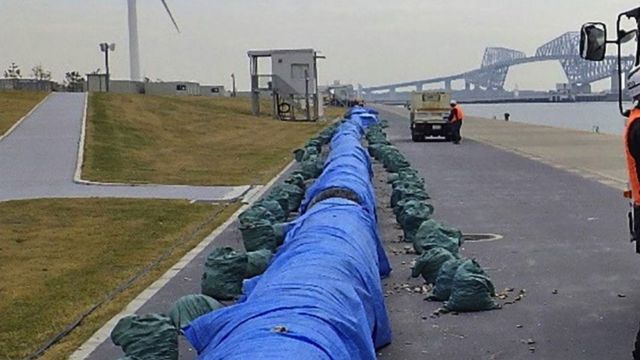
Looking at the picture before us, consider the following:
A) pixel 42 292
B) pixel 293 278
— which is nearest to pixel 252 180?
pixel 42 292

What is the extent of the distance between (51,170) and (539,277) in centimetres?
1705

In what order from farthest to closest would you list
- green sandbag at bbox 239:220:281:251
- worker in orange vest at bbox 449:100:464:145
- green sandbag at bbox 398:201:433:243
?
worker in orange vest at bbox 449:100:464:145
green sandbag at bbox 398:201:433:243
green sandbag at bbox 239:220:281:251

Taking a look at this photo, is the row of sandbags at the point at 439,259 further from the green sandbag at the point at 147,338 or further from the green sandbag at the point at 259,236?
the green sandbag at the point at 147,338

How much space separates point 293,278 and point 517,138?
39.3 m

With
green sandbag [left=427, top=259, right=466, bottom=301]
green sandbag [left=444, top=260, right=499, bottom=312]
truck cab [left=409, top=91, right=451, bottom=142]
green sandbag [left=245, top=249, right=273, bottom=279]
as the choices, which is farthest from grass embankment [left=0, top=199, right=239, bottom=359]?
truck cab [left=409, top=91, right=451, bottom=142]

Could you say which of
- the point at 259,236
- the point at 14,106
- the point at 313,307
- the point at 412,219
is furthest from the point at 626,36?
the point at 14,106

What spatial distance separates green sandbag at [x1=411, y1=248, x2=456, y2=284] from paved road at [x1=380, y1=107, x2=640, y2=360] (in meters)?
0.34

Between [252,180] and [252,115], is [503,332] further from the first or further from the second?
[252,115]

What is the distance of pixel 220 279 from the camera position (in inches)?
398

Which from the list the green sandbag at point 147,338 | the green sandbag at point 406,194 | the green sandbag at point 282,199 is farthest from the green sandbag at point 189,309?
the green sandbag at point 406,194

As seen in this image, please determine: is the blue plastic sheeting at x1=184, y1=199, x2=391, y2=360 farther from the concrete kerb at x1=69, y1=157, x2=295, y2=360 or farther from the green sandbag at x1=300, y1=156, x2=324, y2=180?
the green sandbag at x1=300, y1=156, x2=324, y2=180

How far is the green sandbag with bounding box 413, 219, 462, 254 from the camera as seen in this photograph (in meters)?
11.7

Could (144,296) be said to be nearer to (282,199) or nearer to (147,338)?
(147,338)

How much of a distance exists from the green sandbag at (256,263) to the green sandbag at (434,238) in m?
2.20
